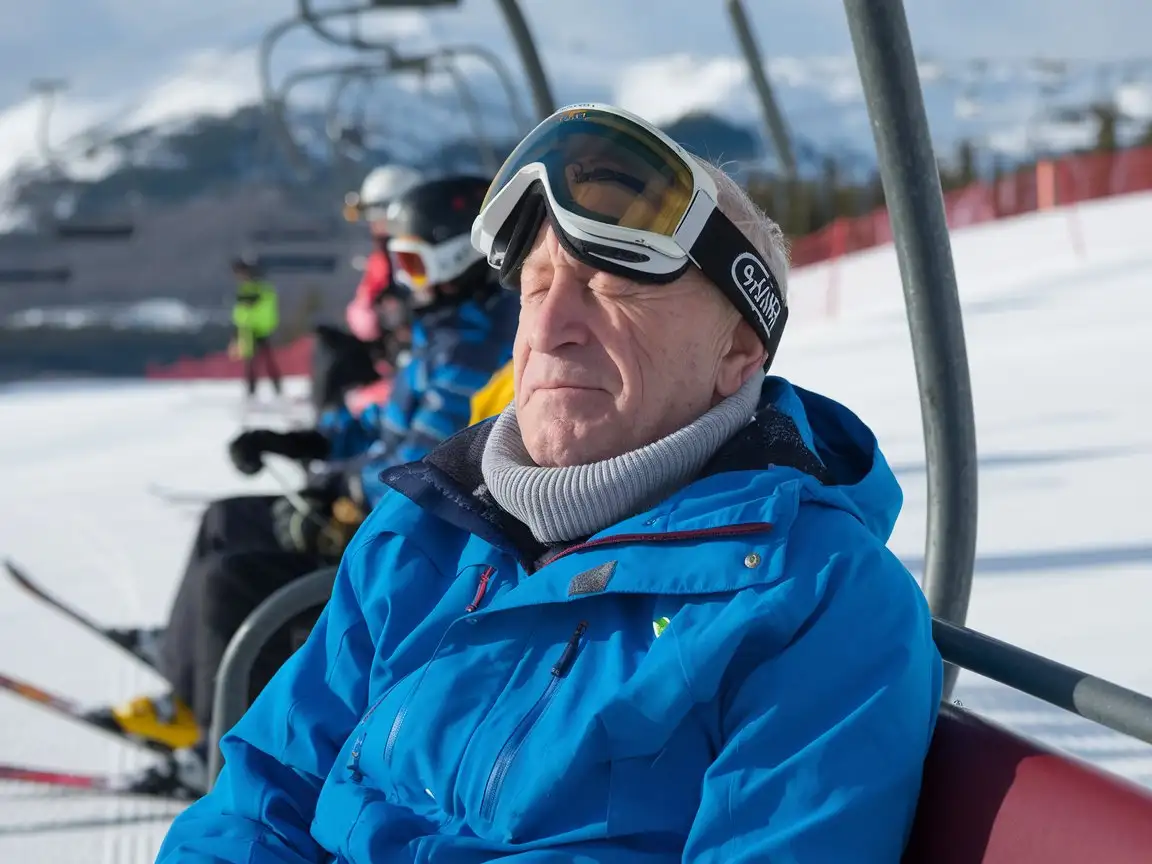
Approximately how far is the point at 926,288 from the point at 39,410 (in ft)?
45.3

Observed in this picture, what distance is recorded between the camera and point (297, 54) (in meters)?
128

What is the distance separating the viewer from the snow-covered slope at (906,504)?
10.7 feet

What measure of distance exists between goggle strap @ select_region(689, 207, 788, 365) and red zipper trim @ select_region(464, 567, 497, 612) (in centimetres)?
44

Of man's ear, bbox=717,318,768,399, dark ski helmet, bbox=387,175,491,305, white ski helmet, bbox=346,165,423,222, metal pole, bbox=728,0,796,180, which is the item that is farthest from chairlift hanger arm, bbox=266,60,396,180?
man's ear, bbox=717,318,768,399

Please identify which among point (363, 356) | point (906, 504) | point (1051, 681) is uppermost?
point (1051, 681)

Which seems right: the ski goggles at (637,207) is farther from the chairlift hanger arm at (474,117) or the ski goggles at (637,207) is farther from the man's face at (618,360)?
the chairlift hanger arm at (474,117)

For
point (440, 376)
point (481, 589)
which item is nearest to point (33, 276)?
point (440, 376)

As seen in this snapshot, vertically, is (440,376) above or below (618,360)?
below

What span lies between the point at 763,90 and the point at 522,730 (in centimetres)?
884

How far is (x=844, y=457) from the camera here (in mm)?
1700

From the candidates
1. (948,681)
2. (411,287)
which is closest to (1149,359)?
(411,287)

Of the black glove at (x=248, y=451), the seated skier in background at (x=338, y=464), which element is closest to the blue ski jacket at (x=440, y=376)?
the seated skier in background at (x=338, y=464)

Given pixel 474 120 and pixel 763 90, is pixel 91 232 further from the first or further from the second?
pixel 763 90

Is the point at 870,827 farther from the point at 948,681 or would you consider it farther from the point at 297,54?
the point at 297,54
